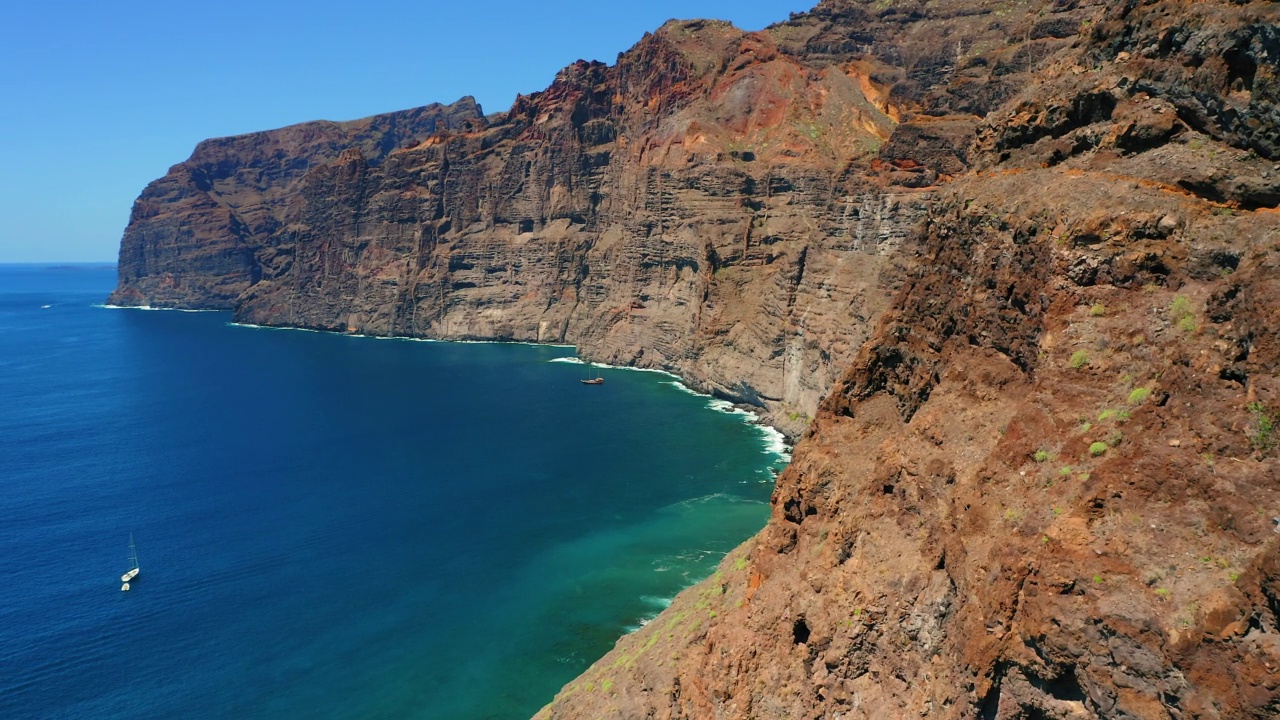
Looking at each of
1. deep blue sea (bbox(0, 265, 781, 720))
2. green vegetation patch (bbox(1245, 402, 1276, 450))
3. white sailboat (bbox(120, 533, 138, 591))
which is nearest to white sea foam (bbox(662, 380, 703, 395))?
deep blue sea (bbox(0, 265, 781, 720))

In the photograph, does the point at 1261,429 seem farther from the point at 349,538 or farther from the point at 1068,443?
the point at 349,538

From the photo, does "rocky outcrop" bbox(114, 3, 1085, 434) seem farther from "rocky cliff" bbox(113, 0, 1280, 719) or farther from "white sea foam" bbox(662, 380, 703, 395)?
"rocky cliff" bbox(113, 0, 1280, 719)

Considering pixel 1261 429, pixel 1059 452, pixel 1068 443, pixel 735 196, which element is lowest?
pixel 1059 452

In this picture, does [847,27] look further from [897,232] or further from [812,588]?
[812,588]

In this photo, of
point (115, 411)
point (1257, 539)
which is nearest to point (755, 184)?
point (115, 411)

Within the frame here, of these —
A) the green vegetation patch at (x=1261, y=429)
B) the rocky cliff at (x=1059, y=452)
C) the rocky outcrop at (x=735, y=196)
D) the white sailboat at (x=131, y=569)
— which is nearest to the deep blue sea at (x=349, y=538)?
the white sailboat at (x=131, y=569)

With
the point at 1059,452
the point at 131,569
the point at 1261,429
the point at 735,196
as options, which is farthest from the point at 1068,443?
the point at 735,196
